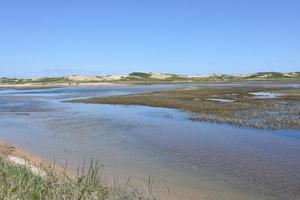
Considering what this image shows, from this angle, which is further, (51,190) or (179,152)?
(179,152)

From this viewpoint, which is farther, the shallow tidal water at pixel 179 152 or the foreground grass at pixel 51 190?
the shallow tidal water at pixel 179 152

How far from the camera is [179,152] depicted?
15.2 metres

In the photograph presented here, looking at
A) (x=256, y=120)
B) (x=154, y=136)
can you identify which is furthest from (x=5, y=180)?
(x=256, y=120)

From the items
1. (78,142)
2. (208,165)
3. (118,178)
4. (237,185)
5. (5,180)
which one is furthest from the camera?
(78,142)

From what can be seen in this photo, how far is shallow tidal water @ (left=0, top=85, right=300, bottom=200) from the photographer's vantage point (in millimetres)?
10891

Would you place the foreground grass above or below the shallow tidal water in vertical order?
above

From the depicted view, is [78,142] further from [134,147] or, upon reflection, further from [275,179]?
[275,179]

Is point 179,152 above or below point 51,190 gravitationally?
below

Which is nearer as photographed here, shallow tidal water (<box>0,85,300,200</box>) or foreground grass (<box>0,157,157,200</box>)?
foreground grass (<box>0,157,157,200</box>)

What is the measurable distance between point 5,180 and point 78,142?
1155 centimetres

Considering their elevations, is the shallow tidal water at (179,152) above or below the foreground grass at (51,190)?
below

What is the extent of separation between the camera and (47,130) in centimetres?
2223

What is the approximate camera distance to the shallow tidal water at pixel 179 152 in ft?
35.7

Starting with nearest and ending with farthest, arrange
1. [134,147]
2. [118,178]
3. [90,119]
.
Answer: [118,178], [134,147], [90,119]
